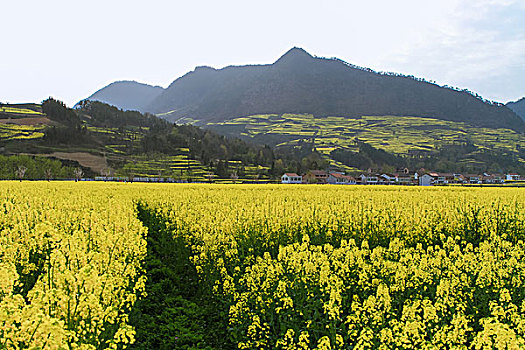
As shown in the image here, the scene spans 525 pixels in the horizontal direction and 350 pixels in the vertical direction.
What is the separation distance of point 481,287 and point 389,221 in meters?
5.59

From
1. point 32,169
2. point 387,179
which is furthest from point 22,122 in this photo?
point 387,179

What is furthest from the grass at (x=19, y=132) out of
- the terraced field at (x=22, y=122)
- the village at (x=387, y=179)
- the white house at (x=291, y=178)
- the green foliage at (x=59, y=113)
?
the village at (x=387, y=179)

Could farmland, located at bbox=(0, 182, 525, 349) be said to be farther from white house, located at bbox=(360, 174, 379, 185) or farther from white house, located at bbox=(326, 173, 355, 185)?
white house, located at bbox=(360, 174, 379, 185)

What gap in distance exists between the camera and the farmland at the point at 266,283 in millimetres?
4113

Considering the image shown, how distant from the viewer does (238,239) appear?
899 centimetres

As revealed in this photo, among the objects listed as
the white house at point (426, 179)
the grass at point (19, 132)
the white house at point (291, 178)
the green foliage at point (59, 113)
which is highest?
the green foliage at point (59, 113)

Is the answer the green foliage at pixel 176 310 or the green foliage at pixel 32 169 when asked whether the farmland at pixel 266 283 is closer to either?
the green foliage at pixel 176 310

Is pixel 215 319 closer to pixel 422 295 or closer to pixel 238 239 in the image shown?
pixel 238 239

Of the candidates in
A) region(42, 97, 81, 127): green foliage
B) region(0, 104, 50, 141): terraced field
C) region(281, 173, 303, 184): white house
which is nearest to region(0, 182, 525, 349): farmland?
region(281, 173, 303, 184): white house

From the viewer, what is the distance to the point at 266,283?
629 centimetres

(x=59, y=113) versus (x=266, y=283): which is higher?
(x=59, y=113)

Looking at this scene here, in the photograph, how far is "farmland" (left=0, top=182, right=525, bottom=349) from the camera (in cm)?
411

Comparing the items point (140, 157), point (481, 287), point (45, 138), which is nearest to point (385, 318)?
point (481, 287)

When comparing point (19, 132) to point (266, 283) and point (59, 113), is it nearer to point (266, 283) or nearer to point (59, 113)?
point (59, 113)
